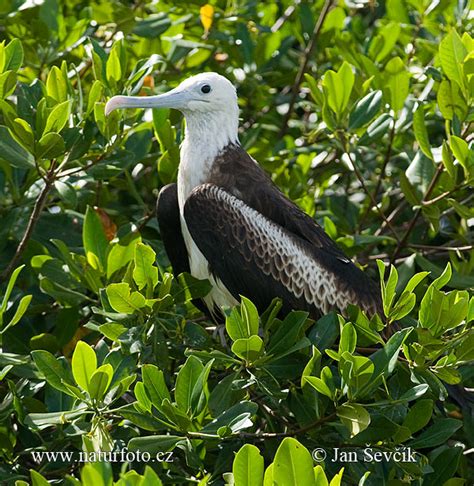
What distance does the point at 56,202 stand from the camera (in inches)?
166

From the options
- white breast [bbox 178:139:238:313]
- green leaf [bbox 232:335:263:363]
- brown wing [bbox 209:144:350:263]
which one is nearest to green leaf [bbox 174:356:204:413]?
green leaf [bbox 232:335:263:363]

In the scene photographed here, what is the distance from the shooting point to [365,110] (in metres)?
4.05

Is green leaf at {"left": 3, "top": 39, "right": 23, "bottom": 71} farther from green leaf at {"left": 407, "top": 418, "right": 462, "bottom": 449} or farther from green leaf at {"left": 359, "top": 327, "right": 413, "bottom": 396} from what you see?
green leaf at {"left": 407, "top": 418, "right": 462, "bottom": 449}

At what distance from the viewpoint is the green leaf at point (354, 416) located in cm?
301

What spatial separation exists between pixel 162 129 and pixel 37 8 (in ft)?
2.87

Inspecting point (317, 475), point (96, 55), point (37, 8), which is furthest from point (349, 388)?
point (37, 8)

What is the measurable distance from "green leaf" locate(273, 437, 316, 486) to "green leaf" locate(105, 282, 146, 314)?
912 millimetres

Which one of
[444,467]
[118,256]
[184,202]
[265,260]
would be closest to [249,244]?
[265,260]

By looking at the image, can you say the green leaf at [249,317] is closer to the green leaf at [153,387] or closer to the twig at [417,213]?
the green leaf at [153,387]

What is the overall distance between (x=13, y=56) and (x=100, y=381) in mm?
1296

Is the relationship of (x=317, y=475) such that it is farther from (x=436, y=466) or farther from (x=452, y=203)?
(x=452, y=203)

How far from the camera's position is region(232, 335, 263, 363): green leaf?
308 cm

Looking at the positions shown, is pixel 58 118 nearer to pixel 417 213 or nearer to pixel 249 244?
pixel 249 244

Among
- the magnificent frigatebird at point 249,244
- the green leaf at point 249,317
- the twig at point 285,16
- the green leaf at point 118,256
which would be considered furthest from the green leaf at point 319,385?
the twig at point 285,16
